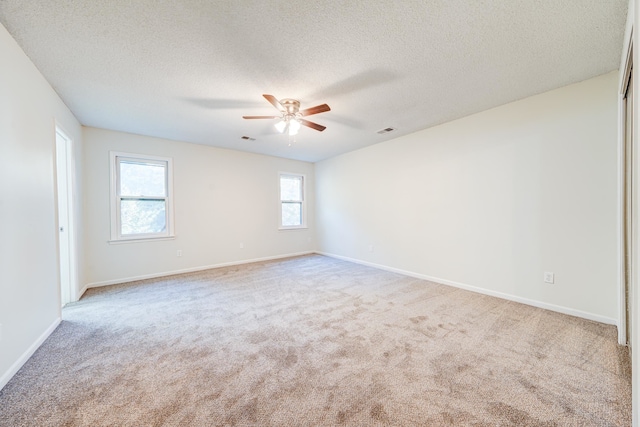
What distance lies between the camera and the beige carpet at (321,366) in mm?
1385

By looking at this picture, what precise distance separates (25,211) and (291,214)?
179 inches

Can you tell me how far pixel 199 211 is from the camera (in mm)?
4734

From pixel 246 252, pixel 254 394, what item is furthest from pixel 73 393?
pixel 246 252

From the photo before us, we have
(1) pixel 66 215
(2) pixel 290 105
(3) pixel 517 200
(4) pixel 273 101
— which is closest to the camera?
(4) pixel 273 101

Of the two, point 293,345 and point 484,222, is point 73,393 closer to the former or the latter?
point 293,345

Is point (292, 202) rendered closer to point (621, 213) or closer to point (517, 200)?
point (517, 200)

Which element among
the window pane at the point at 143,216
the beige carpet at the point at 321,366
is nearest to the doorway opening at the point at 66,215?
the beige carpet at the point at 321,366

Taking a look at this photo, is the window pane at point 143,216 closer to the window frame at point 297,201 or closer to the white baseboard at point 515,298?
the window frame at point 297,201

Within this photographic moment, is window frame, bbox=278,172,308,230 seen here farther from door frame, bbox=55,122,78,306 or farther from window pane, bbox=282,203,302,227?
door frame, bbox=55,122,78,306

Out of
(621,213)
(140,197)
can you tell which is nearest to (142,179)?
(140,197)

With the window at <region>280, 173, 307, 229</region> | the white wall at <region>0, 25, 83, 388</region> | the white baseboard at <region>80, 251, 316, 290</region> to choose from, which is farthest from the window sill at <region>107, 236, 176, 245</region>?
the window at <region>280, 173, 307, 229</region>

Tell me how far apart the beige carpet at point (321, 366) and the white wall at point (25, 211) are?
223 millimetres

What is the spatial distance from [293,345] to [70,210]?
3.38 metres

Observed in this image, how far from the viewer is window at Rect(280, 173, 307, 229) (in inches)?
237
